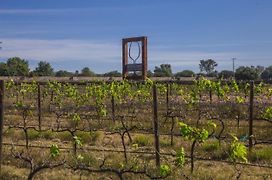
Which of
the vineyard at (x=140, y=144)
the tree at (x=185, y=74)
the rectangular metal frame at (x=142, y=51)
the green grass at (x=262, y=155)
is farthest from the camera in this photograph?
the tree at (x=185, y=74)

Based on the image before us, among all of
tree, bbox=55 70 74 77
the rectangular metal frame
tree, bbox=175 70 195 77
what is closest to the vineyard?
the rectangular metal frame

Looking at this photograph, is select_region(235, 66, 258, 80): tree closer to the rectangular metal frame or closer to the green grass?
the rectangular metal frame

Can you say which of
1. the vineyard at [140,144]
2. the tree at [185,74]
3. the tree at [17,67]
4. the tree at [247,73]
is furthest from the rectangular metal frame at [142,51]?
the tree at [17,67]

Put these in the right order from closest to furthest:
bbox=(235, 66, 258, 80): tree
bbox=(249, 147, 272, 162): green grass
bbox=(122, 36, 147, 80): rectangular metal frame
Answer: bbox=(249, 147, 272, 162): green grass < bbox=(122, 36, 147, 80): rectangular metal frame < bbox=(235, 66, 258, 80): tree

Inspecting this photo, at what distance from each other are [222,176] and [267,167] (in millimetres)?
1031

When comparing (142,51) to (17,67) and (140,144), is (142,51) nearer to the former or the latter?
(140,144)

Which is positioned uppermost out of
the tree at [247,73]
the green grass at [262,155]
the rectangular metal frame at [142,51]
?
the rectangular metal frame at [142,51]

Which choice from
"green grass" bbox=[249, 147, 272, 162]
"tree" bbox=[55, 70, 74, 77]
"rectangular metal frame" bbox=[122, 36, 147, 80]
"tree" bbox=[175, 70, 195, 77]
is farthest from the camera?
"tree" bbox=[55, 70, 74, 77]

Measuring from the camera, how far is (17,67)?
199ft

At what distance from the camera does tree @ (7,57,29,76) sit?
5783 cm

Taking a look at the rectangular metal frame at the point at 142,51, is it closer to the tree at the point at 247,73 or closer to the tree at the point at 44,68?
the tree at the point at 247,73

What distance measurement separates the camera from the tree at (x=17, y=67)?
57831 mm

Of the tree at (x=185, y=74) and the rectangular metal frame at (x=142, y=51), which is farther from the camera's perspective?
the tree at (x=185, y=74)

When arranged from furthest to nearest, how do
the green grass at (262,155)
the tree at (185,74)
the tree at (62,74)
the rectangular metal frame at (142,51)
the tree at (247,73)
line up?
the tree at (62,74)
the tree at (185,74)
the tree at (247,73)
the rectangular metal frame at (142,51)
the green grass at (262,155)
